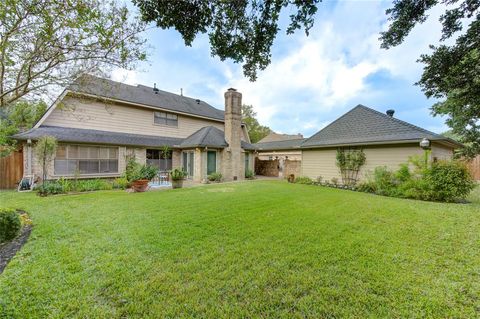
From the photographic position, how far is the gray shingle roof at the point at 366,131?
1034 centimetres

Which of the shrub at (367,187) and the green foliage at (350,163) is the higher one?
the green foliage at (350,163)

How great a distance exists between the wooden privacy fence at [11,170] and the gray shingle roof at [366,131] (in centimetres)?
1733

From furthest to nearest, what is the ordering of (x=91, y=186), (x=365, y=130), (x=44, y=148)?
(x=365, y=130), (x=91, y=186), (x=44, y=148)

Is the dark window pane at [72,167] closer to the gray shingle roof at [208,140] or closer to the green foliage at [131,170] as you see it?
the green foliage at [131,170]

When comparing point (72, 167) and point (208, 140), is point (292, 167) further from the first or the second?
point (72, 167)

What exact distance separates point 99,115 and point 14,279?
1244cm

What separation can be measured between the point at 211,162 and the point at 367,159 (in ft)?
34.2

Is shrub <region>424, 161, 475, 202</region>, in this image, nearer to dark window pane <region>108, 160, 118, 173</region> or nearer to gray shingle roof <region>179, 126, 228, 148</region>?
gray shingle roof <region>179, 126, 228, 148</region>

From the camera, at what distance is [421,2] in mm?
4492

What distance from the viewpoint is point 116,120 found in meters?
13.5

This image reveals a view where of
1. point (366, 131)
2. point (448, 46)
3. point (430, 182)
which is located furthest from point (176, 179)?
point (430, 182)

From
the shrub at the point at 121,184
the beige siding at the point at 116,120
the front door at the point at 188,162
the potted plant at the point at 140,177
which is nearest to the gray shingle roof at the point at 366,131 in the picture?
the front door at the point at 188,162

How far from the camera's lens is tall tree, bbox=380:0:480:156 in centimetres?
470

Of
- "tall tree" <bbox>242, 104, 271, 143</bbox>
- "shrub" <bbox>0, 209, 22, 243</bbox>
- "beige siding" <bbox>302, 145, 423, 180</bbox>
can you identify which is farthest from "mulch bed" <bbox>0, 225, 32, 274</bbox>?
"tall tree" <bbox>242, 104, 271, 143</bbox>
